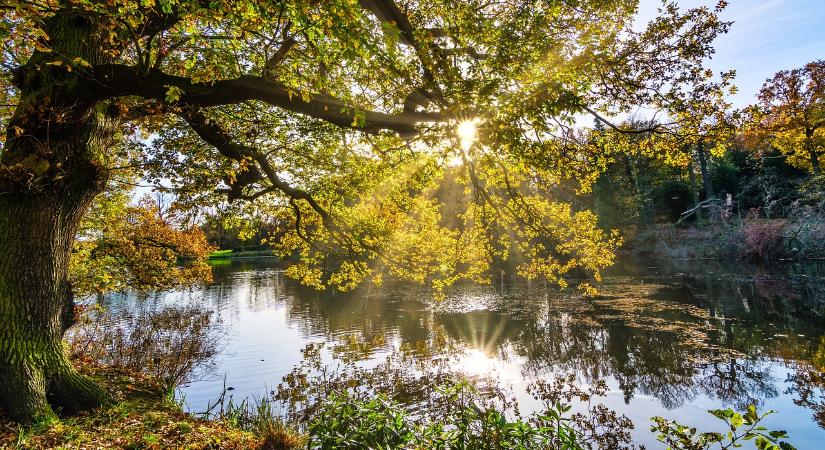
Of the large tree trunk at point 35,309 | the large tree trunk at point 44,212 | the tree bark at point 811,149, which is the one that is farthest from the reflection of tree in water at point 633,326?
the large tree trunk at point 44,212

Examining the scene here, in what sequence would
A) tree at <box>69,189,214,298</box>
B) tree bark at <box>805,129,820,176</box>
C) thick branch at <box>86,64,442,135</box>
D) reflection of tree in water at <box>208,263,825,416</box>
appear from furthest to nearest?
tree bark at <box>805,129,820,176</box> < tree at <box>69,189,214,298</box> < reflection of tree in water at <box>208,263,825,416</box> < thick branch at <box>86,64,442,135</box>

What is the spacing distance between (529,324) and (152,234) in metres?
15.2

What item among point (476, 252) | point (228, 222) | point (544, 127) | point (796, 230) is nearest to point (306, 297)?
point (228, 222)

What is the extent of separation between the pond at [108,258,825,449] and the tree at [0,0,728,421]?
13.5 feet

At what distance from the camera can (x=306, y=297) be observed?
27906 millimetres

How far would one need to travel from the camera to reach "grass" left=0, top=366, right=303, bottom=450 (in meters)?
4.77

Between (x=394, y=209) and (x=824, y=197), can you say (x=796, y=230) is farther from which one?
(x=394, y=209)

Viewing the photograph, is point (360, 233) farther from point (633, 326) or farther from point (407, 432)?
point (633, 326)

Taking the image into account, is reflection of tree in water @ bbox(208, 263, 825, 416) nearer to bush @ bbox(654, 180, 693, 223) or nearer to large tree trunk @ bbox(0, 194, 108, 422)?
large tree trunk @ bbox(0, 194, 108, 422)

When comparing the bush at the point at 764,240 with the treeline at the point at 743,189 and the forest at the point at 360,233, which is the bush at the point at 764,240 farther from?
the forest at the point at 360,233

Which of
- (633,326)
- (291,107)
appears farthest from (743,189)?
(291,107)

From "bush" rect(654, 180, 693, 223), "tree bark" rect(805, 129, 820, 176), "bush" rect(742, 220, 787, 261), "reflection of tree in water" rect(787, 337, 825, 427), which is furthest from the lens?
"bush" rect(654, 180, 693, 223)

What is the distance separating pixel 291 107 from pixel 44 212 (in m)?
3.65

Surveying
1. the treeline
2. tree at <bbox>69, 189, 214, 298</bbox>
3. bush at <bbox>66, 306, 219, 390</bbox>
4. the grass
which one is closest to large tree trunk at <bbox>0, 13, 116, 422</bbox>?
the grass
